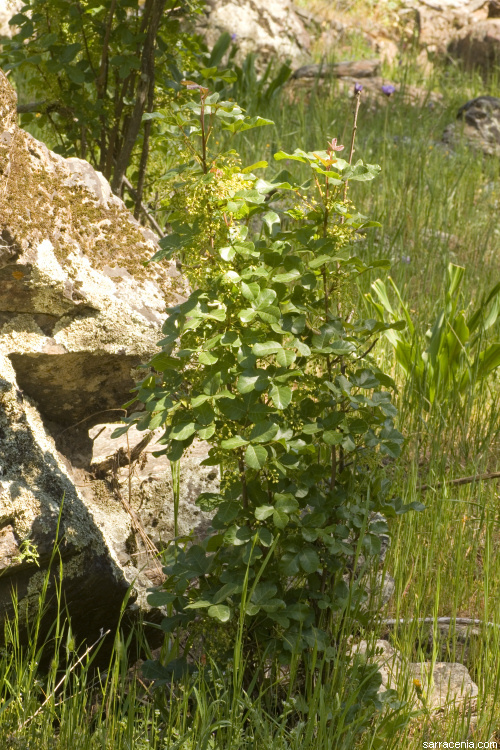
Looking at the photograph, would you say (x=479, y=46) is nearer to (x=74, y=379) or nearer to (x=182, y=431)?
(x=74, y=379)

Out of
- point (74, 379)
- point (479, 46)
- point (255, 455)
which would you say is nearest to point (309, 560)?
point (255, 455)

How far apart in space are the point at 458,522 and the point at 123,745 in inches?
49.1

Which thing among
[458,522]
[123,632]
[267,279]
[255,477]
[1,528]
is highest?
[267,279]

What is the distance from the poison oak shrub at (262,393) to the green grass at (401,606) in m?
0.17

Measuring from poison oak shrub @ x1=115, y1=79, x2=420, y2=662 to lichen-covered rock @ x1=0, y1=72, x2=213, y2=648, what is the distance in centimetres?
33

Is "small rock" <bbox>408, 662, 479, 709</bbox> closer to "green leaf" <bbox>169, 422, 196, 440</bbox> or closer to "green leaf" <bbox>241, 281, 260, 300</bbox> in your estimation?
"green leaf" <bbox>169, 422, 196, 440</bbox>

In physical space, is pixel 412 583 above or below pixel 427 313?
below

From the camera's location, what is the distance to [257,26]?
8695mm

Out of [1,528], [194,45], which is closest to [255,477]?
[1,528]

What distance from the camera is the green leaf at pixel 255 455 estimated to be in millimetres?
1564

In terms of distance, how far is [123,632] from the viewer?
2.11 metres

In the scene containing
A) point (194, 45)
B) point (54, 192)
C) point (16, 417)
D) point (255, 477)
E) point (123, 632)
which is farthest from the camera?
point (194, 45)

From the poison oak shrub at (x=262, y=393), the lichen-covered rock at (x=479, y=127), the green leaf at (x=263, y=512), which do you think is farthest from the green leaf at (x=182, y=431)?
the lichen-covered rock at (x=479, y=127)

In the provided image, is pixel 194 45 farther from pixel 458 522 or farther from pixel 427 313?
pixel 458 522
